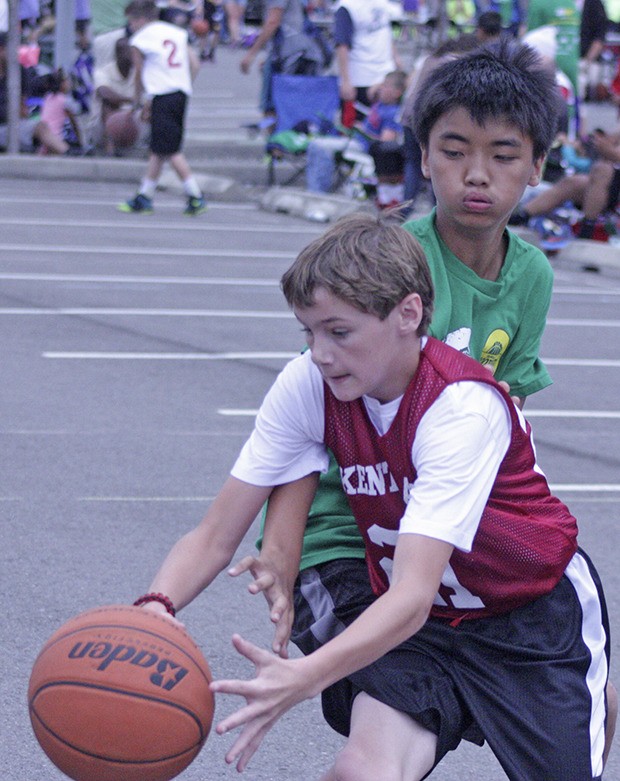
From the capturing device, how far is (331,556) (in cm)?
321

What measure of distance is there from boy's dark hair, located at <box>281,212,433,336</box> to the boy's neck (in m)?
0.44

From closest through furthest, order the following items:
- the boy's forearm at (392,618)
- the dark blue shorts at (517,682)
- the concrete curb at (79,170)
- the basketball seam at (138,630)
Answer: the boy's forearm at (392,618) → the basketball seam at (138,630) → the dark blue shorts at (517,682) → the concrete curb at (79,170)

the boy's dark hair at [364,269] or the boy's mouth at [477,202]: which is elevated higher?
the boy's mouth at [477,202]

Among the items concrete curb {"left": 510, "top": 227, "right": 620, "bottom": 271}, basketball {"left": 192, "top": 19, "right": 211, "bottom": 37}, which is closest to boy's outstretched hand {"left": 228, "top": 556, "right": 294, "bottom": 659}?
concrete curb {"left": 510, "top": 227, "right": 620, "bottom": 271}

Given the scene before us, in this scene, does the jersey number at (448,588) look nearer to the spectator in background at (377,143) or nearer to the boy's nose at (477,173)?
the boy's nose at (477,173)

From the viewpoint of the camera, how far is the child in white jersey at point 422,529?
2.76m

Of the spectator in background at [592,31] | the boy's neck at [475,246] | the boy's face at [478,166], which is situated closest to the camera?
the boy's face at [478,166]

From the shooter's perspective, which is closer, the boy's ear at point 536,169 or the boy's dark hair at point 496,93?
the boy's dark hair at point 496,93

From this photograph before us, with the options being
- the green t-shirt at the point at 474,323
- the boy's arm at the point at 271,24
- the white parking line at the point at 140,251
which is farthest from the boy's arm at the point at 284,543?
the boy's arm at the point at 271,24

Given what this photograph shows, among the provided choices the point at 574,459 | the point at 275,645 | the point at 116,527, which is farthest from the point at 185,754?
the point at 574,459

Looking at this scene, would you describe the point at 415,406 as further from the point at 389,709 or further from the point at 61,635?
the point at 61,635

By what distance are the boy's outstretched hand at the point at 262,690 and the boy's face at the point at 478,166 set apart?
1.17m

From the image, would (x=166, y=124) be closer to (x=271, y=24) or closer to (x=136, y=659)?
(x=271, y=24)

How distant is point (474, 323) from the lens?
10.9ft
